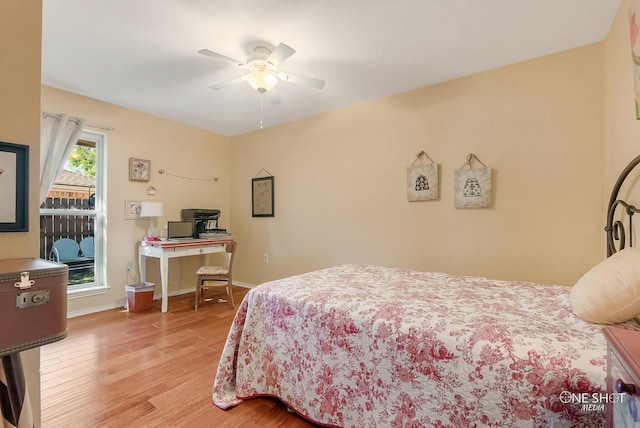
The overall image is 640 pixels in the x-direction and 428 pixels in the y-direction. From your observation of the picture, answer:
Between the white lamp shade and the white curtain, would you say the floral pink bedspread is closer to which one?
the white lamp shade

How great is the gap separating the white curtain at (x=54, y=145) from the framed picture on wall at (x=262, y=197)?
2.07m

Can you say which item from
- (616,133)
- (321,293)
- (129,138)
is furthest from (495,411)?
(129,138)

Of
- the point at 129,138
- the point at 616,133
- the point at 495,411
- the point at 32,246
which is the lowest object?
the point at 495,411

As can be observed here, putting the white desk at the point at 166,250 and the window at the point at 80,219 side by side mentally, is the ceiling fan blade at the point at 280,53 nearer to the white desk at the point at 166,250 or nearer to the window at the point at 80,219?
the white desk at the point at 166,250

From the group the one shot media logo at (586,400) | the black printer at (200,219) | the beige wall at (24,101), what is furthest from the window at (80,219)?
the one shot media logo at (586,400)

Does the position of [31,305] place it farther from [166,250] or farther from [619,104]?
[619,104]

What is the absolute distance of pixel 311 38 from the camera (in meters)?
2.10

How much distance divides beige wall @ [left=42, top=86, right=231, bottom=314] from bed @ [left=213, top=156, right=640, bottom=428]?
2533mm

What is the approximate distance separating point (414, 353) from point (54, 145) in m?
3.70

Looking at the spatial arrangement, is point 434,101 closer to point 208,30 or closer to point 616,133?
point 616,133

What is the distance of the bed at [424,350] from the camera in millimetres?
973

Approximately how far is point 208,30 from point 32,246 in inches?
65.1

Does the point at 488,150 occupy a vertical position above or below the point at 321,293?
above

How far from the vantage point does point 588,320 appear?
118cm
